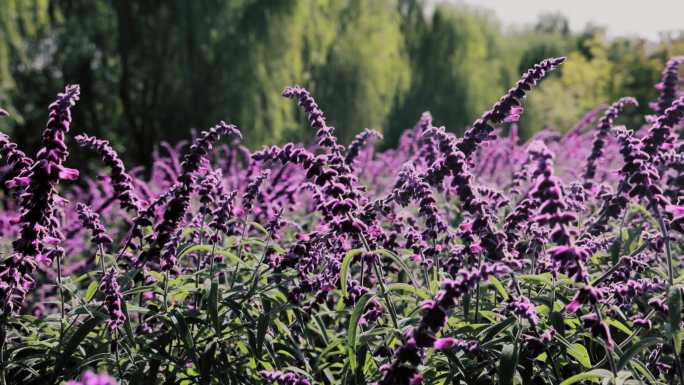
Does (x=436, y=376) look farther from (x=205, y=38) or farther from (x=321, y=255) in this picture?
(x=205, y=38)

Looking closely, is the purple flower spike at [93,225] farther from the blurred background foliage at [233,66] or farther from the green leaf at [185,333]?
the blurred background foliage at [233,66]

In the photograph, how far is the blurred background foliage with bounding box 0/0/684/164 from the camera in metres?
22.9

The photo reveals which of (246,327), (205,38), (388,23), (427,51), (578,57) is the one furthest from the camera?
(578,57)

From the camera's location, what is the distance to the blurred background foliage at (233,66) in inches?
902

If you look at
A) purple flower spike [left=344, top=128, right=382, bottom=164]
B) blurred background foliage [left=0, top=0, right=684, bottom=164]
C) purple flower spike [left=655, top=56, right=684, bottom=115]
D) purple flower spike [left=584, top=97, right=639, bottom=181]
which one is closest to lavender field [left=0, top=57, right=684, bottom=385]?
purple flower spike [left=344, top=128, right=382, bottom=164]

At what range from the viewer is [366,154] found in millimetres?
8914

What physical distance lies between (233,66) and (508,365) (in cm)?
2146

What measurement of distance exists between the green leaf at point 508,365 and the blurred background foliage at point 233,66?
17763 mm

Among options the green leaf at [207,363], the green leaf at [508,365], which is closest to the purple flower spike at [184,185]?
the green leaf at [207,363]

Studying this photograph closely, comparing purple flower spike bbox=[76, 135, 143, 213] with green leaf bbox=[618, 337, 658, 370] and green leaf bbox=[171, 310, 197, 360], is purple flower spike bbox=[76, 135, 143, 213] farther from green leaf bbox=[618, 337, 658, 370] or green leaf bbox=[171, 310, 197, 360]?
green leaf bbox=[618, 337, 658, 370]

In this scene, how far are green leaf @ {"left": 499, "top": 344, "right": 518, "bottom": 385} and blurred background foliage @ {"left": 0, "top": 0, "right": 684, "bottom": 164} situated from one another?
1776cm

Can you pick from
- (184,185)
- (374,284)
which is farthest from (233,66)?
(184,185)

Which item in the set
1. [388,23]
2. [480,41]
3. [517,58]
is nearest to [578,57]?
[517,58]

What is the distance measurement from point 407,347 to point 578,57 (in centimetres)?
4982
